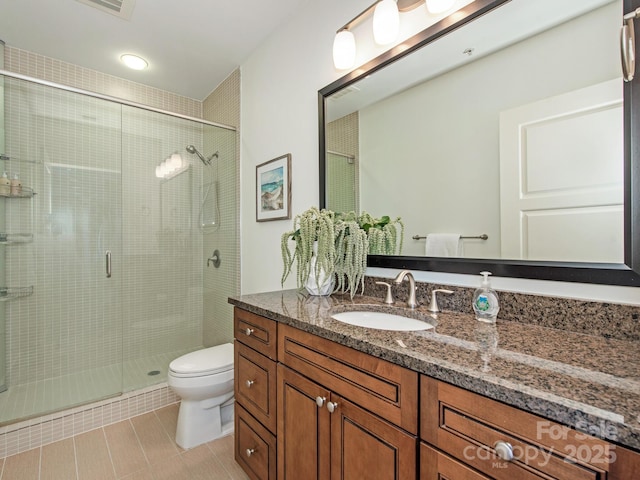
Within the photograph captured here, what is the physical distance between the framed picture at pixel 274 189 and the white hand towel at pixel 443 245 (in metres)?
0.97

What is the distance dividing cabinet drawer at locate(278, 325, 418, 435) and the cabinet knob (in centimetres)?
17

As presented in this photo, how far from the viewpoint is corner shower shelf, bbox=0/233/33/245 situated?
205cm

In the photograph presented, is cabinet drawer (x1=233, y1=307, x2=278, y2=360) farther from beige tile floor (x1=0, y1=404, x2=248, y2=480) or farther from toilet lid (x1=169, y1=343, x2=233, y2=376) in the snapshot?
beige tile floor (x1=0, y1=404, x2=248, y2=480)

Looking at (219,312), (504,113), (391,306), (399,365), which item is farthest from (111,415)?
(504,113)

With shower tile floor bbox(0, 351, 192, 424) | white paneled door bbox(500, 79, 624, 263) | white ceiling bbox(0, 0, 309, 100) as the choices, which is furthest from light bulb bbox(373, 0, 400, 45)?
shower tile floor bbox(0, 351, 192, 424)

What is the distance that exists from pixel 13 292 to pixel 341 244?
2.31 meters

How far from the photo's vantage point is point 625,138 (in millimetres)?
802

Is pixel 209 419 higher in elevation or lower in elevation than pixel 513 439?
lower

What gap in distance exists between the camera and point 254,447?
1.33 m

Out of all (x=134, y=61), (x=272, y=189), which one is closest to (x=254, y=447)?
(x=272, y=189)

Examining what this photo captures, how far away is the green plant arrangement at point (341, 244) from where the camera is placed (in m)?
1.35

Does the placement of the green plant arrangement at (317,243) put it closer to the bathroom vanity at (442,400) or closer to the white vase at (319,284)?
the white vase at (319,284)

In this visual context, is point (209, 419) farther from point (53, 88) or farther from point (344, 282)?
point (53, 88)

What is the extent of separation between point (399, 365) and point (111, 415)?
7.23 ft
